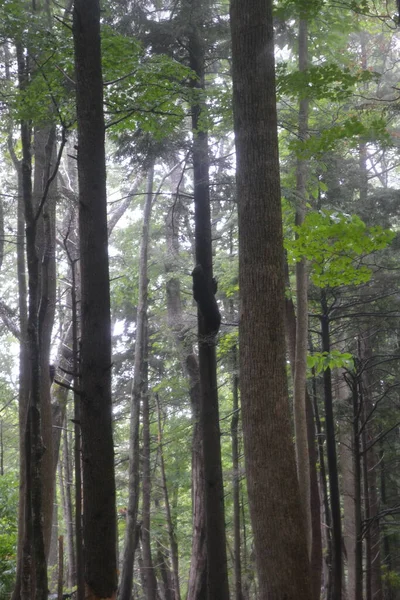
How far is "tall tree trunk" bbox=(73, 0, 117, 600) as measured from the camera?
206 inches

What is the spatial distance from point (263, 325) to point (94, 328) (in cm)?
161

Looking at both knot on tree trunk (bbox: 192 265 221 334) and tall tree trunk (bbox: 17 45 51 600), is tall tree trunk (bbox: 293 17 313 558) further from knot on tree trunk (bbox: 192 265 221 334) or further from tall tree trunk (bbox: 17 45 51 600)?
tall tree trunk (bbox: 17 45 51 600)

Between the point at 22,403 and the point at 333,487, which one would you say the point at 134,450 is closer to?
the point at 22,403

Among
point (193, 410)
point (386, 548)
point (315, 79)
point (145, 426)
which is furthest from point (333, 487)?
point (145, 426)

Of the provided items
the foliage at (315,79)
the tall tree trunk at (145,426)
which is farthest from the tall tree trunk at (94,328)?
the tall tree trunk at (145,426)

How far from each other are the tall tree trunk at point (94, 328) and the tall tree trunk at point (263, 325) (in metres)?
1.31

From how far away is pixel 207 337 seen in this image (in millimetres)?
9711

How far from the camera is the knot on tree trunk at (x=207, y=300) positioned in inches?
367

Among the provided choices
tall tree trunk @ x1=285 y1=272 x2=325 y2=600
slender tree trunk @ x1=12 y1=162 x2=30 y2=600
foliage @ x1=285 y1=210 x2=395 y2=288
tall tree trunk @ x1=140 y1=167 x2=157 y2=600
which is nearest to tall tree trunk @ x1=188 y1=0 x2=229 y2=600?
tall tree trunk @ x1=285 y1=272 x2=325 y2=600

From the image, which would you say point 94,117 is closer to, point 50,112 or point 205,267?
point 50,112

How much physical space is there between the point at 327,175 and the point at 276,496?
986cm

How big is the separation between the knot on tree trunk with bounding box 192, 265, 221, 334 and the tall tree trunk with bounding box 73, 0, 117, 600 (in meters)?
3.57

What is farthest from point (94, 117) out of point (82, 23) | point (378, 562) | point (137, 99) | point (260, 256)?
point (378, 562)

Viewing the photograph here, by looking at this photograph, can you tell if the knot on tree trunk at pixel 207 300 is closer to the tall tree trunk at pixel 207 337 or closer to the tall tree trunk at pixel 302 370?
the tall tree trunk at pixel 207 337
